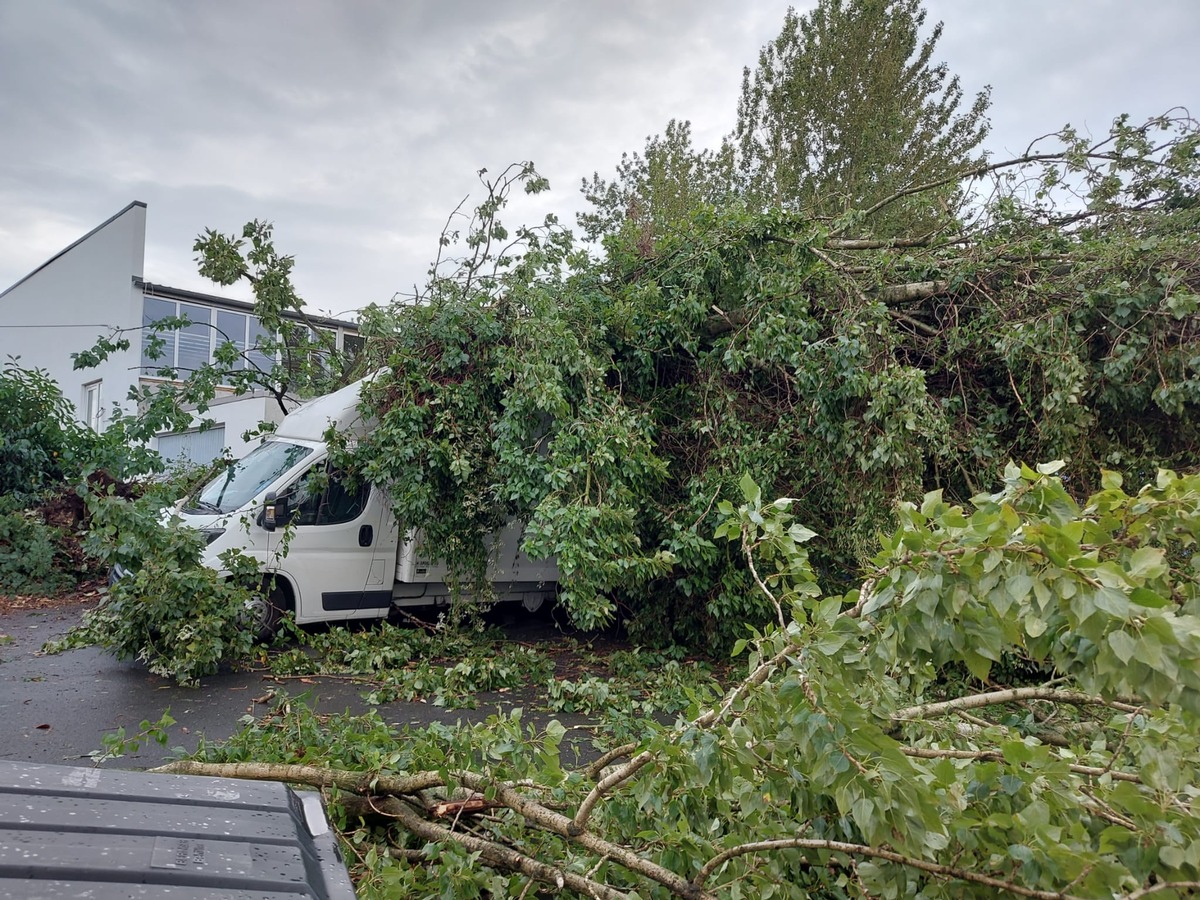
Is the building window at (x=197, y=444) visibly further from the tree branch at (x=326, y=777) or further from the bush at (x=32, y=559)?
the tree branch at (x=326, y=777)

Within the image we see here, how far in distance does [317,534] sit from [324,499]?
0.36 meters

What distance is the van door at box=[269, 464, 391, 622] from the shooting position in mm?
7562

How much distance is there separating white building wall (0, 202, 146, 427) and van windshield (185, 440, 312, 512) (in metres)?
13.8

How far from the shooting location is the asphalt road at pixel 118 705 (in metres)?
5.09

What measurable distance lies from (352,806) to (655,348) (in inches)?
205

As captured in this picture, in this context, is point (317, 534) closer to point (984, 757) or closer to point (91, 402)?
point (984, 757)

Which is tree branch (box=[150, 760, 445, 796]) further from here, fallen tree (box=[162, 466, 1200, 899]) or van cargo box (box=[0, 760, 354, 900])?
van cargo box (box=[0, 760, 354, 900])

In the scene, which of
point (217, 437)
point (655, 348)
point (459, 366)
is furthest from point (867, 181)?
point (217, 437)

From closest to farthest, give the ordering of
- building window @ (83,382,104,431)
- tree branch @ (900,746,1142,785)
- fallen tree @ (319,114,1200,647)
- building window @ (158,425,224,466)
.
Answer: tree branch @ (900,746,1142,785), fallen tree @ (319,114,1200,647), building window @ (158,425,224,466), building window @ (83,382,104,431)

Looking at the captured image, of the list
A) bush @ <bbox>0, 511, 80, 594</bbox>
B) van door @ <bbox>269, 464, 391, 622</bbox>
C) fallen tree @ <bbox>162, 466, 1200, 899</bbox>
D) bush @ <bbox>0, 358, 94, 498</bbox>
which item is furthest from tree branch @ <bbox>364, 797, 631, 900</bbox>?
bush @ <bbox>0, 358, 94, 498</bbox>

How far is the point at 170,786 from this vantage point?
1772mm

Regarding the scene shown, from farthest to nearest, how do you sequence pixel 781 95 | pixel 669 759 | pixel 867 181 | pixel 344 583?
pixel 781 95 < pixel 867 181 < pixel 344 583 < pixel 669 759

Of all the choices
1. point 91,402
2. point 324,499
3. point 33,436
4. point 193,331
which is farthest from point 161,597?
point 91,402

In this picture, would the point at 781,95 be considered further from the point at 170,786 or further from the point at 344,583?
the point at 170,786
